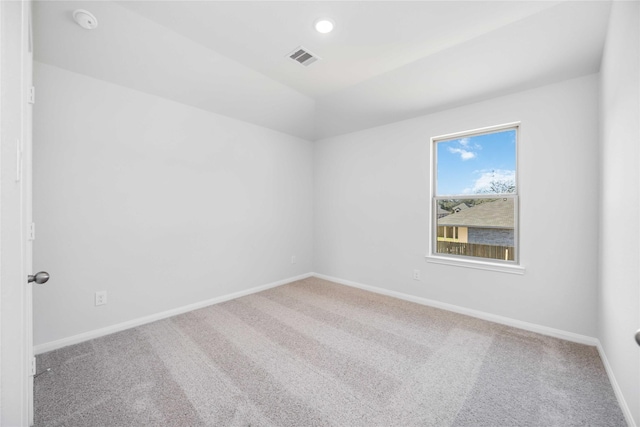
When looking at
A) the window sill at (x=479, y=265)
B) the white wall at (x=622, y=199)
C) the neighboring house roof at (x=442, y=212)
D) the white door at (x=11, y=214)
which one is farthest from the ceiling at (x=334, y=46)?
the window sill at (x=479, y=265)

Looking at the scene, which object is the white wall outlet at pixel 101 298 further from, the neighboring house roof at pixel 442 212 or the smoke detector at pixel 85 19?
the neighboring house roof at pixel 442 212

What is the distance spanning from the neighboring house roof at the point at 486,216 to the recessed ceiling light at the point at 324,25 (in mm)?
2498

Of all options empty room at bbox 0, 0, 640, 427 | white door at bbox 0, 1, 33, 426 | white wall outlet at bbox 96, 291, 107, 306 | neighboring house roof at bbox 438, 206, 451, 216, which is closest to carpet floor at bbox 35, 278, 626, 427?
empty room at bbox 0, 0, 640, 427

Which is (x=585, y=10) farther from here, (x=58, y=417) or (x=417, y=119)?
(x=58, y=417)

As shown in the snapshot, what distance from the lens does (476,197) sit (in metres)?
2.98

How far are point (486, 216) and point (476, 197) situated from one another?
248 millimetres

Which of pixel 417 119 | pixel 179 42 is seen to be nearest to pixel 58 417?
pixel 179 42

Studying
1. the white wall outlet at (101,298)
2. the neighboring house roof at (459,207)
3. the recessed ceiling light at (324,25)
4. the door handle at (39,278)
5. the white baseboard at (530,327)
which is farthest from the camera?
the neighboring house roof at (459,207)

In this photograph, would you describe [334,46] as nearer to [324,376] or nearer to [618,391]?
[324,376]

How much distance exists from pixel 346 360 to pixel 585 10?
120 inches

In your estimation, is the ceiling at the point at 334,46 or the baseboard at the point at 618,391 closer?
the baseboard at the point at 618,391

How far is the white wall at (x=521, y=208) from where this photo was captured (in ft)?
7.55

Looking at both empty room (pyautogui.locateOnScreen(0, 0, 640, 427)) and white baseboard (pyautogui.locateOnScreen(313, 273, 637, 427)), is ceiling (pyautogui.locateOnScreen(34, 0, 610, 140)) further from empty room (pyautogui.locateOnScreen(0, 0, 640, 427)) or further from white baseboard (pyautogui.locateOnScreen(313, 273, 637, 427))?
white baseboard (pyautogui.locateOnScreen(313, 273, 637, 427))

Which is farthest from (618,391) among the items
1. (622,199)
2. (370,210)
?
(370,210)
